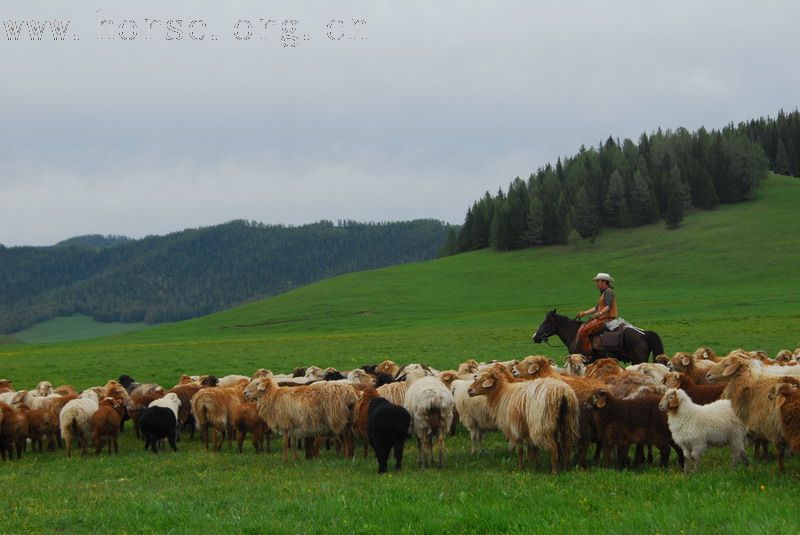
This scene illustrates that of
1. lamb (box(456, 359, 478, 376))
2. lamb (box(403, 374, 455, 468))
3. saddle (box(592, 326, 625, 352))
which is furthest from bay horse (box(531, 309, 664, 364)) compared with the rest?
lamb (box(403, 374, 455, 468))

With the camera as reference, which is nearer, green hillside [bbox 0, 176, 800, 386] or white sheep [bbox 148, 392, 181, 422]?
white sheep [bbox 148, 392, 181, 422]

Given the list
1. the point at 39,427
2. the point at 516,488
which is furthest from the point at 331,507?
the point at 39,427

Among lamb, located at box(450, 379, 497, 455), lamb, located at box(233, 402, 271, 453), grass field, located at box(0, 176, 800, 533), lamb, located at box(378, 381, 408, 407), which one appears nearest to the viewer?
grass field, located at box(0, 176, 800, 533)

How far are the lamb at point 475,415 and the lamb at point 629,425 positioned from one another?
2.97 meters

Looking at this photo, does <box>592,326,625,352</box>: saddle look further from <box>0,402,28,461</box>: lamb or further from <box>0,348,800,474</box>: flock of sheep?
<box>0,402,28,461</box>: lamb

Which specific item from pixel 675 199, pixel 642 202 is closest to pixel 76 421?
pixel 675 199

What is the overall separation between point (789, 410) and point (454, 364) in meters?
24.4

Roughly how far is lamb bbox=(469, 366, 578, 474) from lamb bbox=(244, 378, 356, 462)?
349 cm

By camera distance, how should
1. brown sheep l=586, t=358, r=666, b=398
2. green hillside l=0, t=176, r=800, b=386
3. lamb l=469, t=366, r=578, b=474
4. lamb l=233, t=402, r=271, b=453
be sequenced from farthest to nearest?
1. green hillside l=0, t=176, r=800, b=386
2. lamb l=233, t=402, r=271, b=453
3. brown sheep l=586, t=358, r=666, b=398
4. lamb l=469, t=366, r=578, b=474

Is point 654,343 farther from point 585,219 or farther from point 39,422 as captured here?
point 585,219

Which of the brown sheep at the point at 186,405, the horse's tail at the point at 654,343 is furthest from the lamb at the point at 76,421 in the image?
the horse's tail at the point at 654,343

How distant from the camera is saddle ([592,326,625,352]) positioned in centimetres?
2116

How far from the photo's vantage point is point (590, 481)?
35.6 feet

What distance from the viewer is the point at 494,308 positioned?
83875 millimetres
